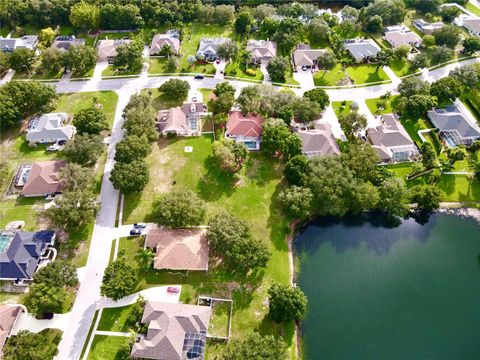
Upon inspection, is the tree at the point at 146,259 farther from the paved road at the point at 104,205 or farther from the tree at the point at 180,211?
the paved road at the point at 104,205

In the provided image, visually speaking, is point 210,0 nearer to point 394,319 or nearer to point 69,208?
point 69,208

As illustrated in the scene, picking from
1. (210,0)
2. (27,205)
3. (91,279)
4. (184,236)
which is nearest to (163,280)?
(184,236)

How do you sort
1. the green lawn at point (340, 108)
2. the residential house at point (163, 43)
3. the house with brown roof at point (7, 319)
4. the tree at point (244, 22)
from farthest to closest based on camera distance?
the tree at point (244, 22)
the residential house at point (163, 43)
the green lawn at point (340, 108)
the house with brown roof at point (7, 319)

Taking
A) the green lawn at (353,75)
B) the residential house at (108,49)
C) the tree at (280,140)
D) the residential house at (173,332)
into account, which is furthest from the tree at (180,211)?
the residential house at (108,49)

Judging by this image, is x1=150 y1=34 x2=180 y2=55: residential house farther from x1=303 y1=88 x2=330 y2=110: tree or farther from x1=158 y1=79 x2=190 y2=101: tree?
x1=303 y1=88 x2=330 y2=110: tree

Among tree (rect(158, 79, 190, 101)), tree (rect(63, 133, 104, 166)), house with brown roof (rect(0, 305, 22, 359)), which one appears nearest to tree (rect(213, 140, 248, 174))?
tree (rect(158, 79, 190, 101))

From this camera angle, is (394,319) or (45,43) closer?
(394,319)
